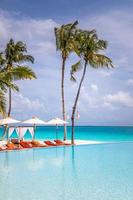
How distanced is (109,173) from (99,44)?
54.2ft

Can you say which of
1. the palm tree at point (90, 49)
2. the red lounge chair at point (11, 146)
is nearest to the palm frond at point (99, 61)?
the palm tree at point (90, 49)

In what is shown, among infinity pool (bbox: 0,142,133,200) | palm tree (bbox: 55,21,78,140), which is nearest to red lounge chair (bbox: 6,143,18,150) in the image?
infinity pool (bbox: 0,142,133,200)

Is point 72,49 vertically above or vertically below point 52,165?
above

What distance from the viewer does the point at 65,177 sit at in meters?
14.1

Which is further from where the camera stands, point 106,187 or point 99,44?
point 99,44

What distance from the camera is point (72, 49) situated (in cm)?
2969

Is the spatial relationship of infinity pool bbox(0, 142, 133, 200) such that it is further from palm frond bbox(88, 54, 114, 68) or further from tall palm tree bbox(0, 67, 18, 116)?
palm frond bbox(88, 54, 114, 68)

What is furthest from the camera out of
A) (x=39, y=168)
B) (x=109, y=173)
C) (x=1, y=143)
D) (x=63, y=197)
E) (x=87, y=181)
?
(x=1, y=143)

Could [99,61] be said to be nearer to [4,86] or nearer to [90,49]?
[90,49]

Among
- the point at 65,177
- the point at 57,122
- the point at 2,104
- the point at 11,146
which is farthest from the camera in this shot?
the point at 57,122

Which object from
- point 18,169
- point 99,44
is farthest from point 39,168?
point 99,44

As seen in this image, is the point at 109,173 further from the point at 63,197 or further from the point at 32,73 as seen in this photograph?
the point at 32,73

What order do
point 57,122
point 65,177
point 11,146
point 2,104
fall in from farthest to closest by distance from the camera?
point 57,122 → point 11,146 → point 2,104 → point 65,177

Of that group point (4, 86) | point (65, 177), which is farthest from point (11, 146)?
point (65, 177)
